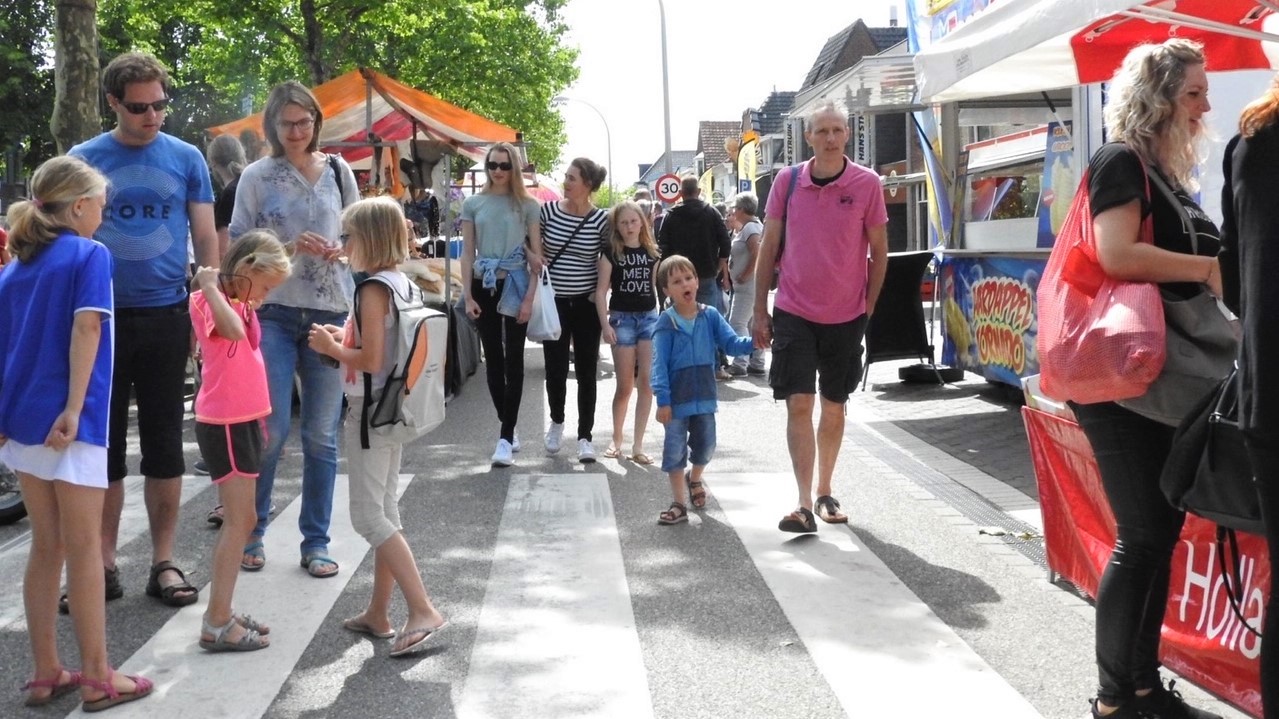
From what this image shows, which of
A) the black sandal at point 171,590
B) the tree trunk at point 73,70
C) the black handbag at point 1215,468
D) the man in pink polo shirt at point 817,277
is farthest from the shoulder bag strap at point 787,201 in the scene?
the tree trunk at point 73,70

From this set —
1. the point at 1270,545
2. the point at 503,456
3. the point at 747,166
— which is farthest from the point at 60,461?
the point at 747,166

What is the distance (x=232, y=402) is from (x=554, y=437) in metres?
4.08

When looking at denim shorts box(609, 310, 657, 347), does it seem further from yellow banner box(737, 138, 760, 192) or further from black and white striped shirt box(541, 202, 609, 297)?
yellow banner box(737, 138, 760, 192)

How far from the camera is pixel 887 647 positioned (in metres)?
4.63

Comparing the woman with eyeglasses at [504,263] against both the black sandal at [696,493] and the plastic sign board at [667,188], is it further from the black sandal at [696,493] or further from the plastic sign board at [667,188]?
the plastic sign board at [667,188]

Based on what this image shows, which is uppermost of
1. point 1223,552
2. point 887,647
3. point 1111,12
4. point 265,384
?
point 1111,12

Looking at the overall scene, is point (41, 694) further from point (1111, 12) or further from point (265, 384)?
point (1111, 12)

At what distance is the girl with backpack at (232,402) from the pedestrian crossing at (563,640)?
0.48ft

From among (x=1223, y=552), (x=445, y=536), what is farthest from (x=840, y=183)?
(x=1223, y=552)

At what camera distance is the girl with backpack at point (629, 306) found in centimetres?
848

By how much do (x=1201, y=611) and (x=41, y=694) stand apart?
3.46 meters

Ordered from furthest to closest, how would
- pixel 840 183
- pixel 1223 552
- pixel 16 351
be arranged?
pixel 840 183 < pixel 16 351 < pixel 1223 552

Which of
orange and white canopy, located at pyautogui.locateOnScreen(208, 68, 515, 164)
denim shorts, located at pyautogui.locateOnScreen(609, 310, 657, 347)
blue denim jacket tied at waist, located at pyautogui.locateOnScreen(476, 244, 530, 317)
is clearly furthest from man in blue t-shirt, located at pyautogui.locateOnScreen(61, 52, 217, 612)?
orange and white canopy, located at pyautogui.locateOnScreen(208, 68, 515, 164)

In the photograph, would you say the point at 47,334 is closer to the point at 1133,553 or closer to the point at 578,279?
the point at 1133,553
